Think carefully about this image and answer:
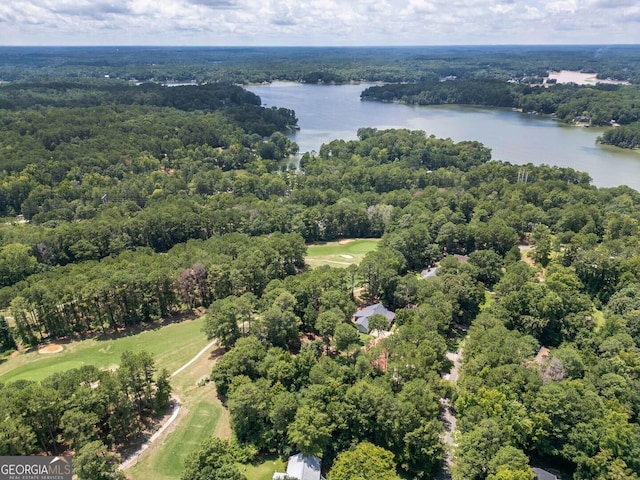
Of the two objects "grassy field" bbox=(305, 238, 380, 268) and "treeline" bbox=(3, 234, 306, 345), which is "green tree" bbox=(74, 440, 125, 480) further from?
"grassy field" bbox=(305, 238, 380, 268)

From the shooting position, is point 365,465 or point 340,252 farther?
point 340,252

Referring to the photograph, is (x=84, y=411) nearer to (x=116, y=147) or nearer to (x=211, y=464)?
(x=211, y=464)

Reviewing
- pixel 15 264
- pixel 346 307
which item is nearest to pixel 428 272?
pixel 346 307

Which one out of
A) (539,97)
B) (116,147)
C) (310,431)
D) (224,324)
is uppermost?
(539,97)

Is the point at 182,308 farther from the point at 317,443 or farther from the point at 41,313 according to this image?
the point at 317,443

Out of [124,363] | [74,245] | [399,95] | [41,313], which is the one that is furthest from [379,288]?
[399,95]

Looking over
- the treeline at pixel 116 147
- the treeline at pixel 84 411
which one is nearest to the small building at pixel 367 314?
the treeline at pixel 84 411
